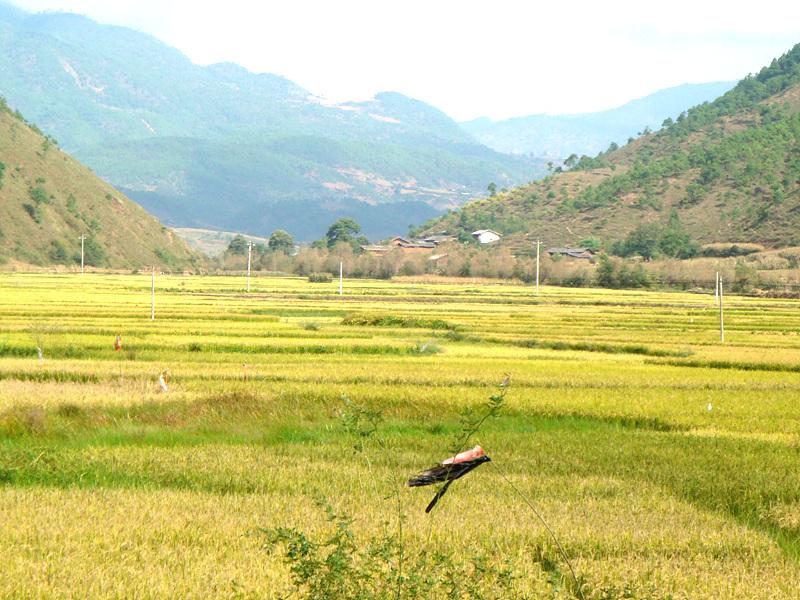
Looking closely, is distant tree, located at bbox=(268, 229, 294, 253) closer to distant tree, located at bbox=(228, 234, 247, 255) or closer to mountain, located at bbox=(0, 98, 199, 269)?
distant tree, located at bbox=(228, 234, 247, 255)

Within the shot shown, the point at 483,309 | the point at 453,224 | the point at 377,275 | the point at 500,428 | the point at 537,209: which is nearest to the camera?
the point at 500,428

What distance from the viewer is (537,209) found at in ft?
563

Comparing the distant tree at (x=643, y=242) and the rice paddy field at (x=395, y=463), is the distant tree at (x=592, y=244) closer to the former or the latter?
the distant tree at (x=643, y=242)

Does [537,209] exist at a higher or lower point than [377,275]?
higher

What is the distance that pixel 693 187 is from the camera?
142m

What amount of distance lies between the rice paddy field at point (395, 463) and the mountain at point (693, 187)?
91.8 m

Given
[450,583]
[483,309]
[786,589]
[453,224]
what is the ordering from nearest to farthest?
[450,583] < [786,589] < [483,309] < [453,224]

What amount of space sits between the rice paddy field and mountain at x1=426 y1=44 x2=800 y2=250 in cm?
9179

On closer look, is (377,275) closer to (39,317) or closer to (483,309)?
(483,309)

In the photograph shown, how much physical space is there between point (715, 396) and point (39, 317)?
30.0m

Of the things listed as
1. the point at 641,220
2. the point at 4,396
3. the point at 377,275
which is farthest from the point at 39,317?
the point at 641,220

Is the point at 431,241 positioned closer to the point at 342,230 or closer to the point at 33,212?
the point at 342,230

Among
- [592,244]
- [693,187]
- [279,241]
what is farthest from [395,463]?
[279,241]

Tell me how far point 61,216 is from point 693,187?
8407 centimetres
